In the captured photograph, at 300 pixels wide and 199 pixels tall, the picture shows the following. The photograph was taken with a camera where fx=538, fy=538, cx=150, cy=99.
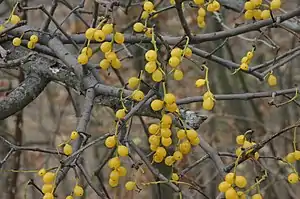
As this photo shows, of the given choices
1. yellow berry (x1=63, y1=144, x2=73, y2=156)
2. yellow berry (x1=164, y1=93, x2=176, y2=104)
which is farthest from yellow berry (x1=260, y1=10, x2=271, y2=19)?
yellow berry (x1=63, y1=144, x2=73, y2=156)

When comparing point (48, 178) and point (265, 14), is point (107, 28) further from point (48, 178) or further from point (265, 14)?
point (265, 14)

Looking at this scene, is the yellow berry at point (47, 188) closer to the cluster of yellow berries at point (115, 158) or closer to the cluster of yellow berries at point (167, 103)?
the cluster of yellow berries at point (115, 158)

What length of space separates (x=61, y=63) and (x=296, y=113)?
2288 mm

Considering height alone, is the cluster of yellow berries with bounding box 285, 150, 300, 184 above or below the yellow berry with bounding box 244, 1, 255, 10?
below

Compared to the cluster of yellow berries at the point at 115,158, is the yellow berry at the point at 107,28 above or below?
above

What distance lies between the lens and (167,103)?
917 mm

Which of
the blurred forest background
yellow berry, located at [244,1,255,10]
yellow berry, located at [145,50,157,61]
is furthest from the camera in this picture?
the blurred forest background

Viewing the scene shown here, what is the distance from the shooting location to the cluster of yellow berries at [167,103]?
35.9 inches

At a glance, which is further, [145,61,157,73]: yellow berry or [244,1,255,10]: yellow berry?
[244,1,255,10]: yellow berry

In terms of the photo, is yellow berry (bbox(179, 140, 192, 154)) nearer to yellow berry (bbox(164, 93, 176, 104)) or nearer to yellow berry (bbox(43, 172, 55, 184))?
yellow berry (bbox(164, 93, 176, 104))

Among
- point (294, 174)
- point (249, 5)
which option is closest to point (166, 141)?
point (294, 174)

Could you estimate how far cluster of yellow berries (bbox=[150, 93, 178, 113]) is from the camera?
911 mm

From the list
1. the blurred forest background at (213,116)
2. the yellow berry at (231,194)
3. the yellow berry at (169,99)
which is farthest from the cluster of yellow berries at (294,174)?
the blurred forest background at (213,116)

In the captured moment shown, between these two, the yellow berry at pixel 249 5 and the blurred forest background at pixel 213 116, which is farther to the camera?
the blurred forest background at pixel 213 116
